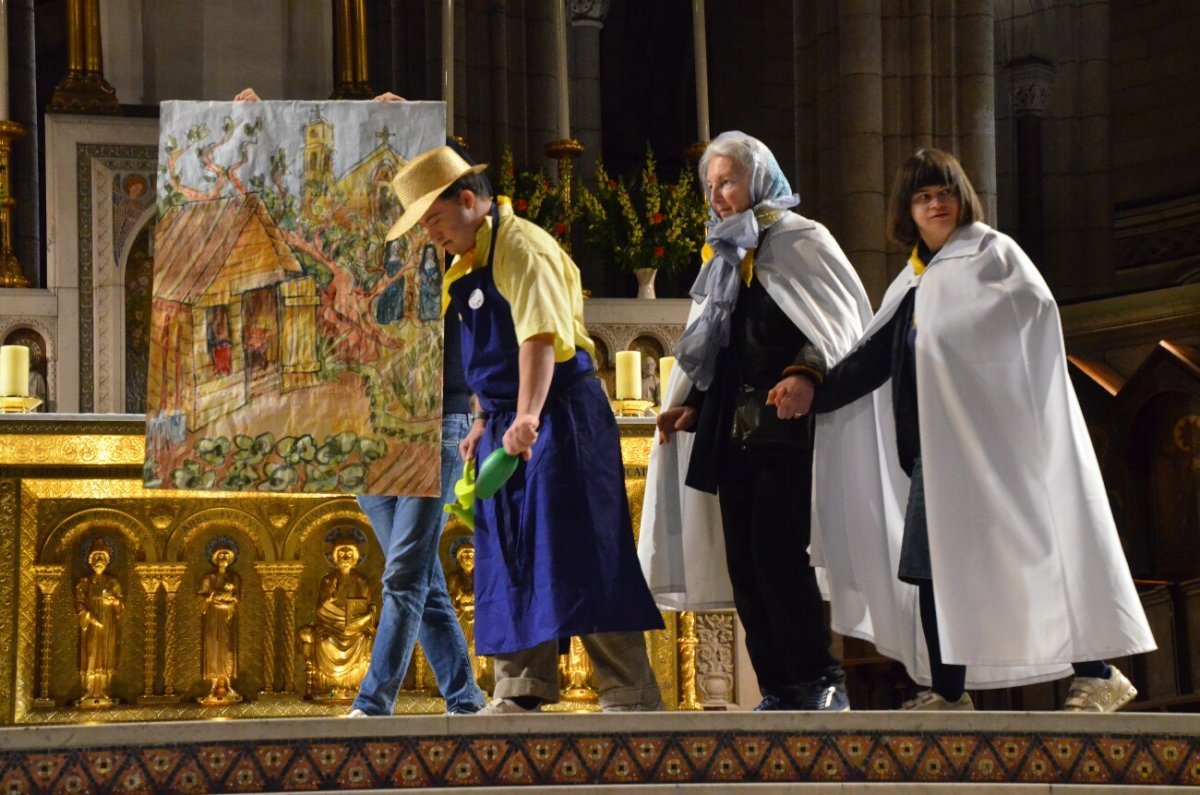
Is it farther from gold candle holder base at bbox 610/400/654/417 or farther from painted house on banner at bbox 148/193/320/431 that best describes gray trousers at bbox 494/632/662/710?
gold candle holder base at bbox 610/400/654/417

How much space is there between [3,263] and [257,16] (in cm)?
152

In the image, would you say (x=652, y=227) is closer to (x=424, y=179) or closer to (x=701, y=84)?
(x=701, y=84)

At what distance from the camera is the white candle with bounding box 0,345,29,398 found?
5824 millimetres

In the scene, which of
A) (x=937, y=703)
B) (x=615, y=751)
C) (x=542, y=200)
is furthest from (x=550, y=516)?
(x=542, y=200)

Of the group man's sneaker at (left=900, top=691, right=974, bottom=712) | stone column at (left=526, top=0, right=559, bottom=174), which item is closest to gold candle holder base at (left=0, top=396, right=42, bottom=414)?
man's sneaker at (left=900, top=691, right=974, bottom=712)

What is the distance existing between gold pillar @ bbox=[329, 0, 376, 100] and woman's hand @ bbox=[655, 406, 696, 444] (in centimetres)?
382

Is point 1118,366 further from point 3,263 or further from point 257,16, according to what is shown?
point 3,263

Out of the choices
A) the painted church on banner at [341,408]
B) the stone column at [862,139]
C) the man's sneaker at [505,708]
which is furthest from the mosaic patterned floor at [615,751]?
the stone column at [862,139]

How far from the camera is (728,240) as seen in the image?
462 cm

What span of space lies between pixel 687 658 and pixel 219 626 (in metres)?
1.49

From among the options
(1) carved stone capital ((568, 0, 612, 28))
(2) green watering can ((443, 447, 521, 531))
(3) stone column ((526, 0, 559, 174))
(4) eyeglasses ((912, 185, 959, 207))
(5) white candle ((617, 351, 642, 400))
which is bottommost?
(2) green watering can ((443, 447, 521, 531))

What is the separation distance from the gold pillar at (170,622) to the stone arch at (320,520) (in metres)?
0.33

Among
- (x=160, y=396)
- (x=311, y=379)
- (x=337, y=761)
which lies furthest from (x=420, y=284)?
(x=337, y=761)

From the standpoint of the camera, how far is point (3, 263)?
7520 mm
